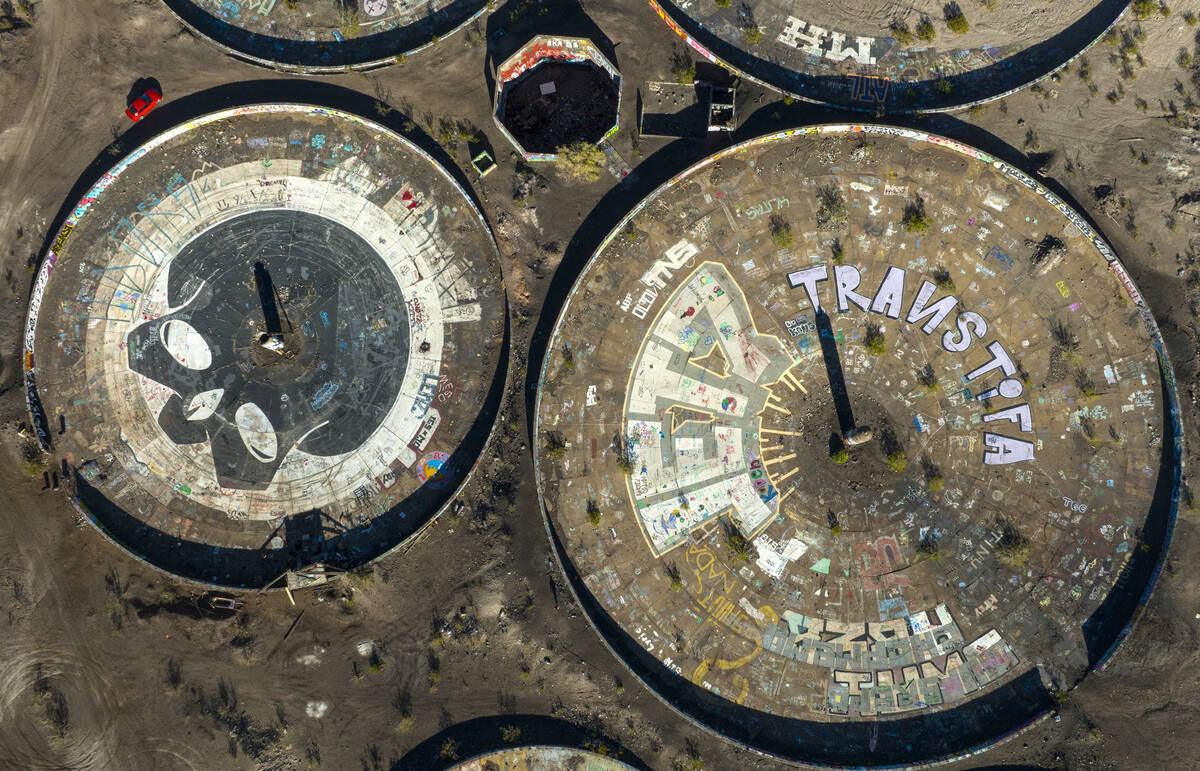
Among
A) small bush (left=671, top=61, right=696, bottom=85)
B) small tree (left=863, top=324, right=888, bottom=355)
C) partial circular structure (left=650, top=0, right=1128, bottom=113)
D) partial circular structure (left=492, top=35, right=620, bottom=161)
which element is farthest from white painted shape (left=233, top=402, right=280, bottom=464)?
small tree (left=863, top=324, right=888, bottom=355)

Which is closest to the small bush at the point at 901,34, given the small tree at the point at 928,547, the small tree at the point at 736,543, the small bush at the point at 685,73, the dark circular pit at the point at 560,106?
the small bush at the point at 685,73

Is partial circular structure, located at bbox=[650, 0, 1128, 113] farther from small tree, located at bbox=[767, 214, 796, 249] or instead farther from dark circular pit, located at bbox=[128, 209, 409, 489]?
dark circular pit, located at bbox=[128, 209, 409, 489]

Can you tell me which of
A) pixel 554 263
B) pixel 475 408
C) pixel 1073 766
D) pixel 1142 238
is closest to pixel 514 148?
pixel 554 263

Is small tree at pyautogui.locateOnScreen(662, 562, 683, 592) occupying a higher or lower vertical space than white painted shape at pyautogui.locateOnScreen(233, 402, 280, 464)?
lower

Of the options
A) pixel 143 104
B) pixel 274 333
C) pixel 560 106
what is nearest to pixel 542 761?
pixel 274 333

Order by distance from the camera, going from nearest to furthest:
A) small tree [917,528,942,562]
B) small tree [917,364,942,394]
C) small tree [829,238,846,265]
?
small tree [917,528,942,562]
small tree [917,364,942,394]
small tree [829,238,846,265]

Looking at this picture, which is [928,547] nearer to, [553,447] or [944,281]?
[944,281]

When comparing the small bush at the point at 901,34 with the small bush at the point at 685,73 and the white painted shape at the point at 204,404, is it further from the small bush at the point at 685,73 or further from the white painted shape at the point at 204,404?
the white painted shape at the point at 204,404
